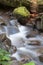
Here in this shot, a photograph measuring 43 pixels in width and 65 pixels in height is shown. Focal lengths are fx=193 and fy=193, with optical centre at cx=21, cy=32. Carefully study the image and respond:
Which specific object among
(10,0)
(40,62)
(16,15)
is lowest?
(40,62)

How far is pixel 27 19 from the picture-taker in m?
8.92

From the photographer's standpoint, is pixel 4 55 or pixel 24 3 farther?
pixel 24 3

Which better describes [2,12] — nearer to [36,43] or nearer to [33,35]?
[33,35]

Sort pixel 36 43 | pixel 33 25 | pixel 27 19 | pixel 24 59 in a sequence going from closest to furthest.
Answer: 1. pixel 24 59
2. pixel 36 43
3. pixel 33 25
4. pixel 27 19

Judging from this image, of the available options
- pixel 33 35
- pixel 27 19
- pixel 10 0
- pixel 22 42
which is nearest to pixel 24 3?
pixel 10 0

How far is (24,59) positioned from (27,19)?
4.13 m

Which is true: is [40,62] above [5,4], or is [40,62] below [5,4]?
below

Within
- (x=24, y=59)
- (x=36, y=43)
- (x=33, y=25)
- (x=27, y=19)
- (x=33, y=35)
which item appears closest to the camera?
(x=24, y=59)

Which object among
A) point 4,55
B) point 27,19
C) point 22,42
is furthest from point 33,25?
point 4,55

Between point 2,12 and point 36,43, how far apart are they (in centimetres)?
403

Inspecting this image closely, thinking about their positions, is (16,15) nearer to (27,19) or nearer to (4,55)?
(27,19)

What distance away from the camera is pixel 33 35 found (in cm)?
749

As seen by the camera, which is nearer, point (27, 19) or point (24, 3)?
point (27, 19)

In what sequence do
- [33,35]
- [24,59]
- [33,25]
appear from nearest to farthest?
1. [24,59]
2. [33,35]
3. [33,25]
